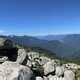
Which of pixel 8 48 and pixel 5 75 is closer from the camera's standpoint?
pixel 5 75

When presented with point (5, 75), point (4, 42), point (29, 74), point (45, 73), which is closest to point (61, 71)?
point (45, 73)

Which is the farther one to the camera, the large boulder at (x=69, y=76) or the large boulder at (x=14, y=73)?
the large boulder at (x=69, y=76)

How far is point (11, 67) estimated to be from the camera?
1669 centimetres

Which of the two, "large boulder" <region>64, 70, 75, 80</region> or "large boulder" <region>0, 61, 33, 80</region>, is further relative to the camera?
"large boulder" <region>64, 70, 75, 80</region>

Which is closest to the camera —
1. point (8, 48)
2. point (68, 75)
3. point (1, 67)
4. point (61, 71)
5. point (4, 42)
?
point (1, 67)

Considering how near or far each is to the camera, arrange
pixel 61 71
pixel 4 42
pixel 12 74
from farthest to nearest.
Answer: pixel 4 42 < pixel 61 71 < pixel 12 74

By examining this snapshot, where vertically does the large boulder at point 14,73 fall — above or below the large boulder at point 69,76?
above

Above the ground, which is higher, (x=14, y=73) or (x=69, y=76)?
(x=14, y=73)

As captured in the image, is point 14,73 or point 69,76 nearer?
point 14,73

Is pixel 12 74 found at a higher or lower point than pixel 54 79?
higher

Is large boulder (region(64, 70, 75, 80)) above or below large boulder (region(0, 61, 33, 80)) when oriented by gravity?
below

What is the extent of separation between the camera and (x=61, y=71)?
22969 millimetres

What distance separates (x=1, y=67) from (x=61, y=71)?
793 cm

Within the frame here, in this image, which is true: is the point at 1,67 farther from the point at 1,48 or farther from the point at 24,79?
the point at 1,48
